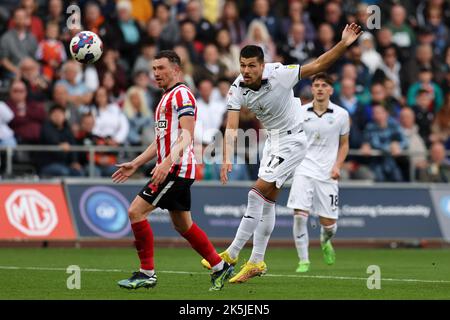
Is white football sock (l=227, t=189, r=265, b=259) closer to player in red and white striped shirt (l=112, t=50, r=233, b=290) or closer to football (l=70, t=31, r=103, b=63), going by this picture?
player in red and white striped shirt (l=112, t=50, r=233, b=290)

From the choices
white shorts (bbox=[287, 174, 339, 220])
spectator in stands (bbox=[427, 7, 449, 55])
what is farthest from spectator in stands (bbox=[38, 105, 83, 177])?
spectator in stands (bbox=[427, 7, 449, 55])

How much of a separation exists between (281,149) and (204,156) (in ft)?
29.5

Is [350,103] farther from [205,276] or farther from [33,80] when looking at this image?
[205,276]

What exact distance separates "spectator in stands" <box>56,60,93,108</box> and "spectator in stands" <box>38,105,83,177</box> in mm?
991

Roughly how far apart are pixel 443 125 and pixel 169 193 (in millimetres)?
15482

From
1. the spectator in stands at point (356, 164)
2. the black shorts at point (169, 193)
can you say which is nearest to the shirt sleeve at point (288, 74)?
the black shorts at point (169, 193)

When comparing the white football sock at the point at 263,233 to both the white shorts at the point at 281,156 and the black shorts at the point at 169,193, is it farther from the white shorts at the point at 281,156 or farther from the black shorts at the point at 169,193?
the black shorts at the point at 169,193

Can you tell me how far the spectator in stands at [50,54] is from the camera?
2434cm

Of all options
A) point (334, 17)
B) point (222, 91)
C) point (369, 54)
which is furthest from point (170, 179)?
point (334, 17)

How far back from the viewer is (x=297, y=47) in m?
27.3

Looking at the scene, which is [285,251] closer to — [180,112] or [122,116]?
[122,116]

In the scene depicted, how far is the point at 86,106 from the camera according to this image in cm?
2369

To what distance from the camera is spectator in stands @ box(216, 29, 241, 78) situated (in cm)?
2647

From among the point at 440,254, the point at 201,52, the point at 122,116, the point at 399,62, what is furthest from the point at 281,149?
the point at 399,62
